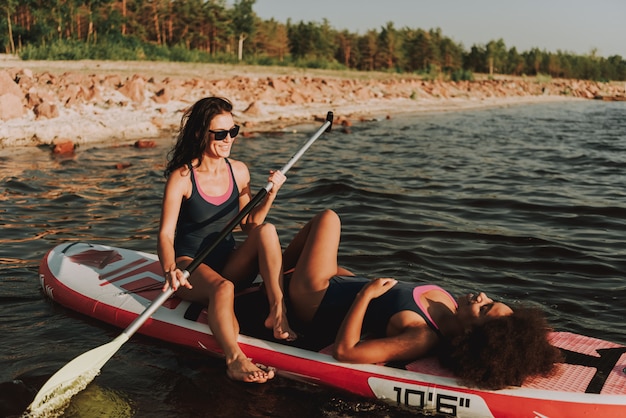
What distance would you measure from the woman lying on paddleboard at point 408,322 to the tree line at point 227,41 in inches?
794

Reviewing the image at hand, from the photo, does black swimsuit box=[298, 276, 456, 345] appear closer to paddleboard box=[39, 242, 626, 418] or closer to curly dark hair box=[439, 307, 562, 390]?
paddleboard box=[39, 242, 626, 418]

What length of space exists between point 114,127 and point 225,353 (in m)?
10.5

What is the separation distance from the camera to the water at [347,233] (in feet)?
12.7

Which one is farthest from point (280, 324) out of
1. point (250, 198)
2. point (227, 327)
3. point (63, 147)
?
point (63, 147)

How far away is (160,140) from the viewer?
13.8m

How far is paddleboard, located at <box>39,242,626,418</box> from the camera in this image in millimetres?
3264

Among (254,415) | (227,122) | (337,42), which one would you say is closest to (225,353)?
(254,415)

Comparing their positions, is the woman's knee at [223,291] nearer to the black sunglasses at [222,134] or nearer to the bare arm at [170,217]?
the bare arm at [170,217]

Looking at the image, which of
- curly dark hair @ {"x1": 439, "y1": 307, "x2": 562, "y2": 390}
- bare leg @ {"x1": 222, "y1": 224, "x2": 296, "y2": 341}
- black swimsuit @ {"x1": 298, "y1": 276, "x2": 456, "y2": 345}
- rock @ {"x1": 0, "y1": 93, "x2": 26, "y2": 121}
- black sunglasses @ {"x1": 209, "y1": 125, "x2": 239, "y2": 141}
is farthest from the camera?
rock @ {"x1": 0, "y1": 93, "x2": 26, "y2": 121}

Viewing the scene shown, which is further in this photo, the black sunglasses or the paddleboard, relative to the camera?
the black sunglasses

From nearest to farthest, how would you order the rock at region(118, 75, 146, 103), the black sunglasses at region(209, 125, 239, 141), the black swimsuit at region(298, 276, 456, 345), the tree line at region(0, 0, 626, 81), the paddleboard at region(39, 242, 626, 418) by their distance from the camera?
the paddleboard at region(39, 242, 626, 418) → the black swimsuit at region(298, 276, 456, 345) → the black sunglasses at region(209, 125, 239, 141) → the rock at region(118, 75, 146, 103) → the tree line at region(0, 0, 626, 81)

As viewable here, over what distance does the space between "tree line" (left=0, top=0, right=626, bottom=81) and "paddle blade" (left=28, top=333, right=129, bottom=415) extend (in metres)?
19.8

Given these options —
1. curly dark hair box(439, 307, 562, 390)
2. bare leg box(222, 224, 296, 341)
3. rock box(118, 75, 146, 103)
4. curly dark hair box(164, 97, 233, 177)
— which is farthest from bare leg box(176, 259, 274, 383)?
rock box(118, 75, 146, 103)

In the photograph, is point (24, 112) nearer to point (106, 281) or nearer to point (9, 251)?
point (9, 251)
